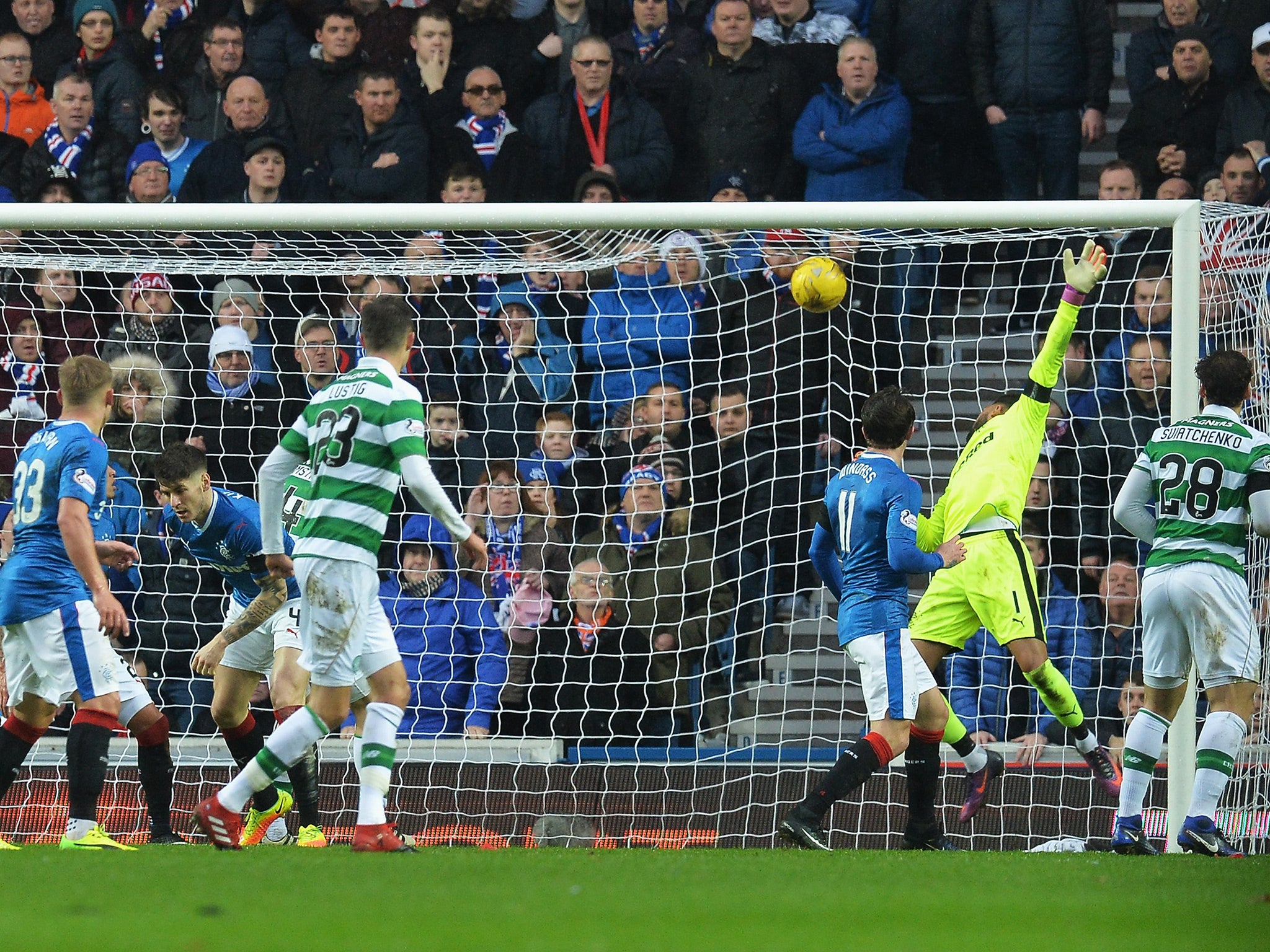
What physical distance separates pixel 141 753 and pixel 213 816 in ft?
6.02

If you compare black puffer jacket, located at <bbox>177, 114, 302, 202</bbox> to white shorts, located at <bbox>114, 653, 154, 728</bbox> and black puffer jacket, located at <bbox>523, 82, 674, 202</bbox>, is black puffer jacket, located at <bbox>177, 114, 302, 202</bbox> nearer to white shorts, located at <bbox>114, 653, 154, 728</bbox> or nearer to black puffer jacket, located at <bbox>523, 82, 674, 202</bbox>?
black puffer jacket, located at <bbox>523, 82, 674, 202</bbox>

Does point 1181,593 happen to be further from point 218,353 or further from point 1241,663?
point 218,353

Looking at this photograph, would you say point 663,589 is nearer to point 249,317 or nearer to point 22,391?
point 249,317

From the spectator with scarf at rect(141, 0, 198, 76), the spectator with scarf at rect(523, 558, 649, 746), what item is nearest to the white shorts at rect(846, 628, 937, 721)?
the spectator with scarf at rect(523, 558, 649, 746)

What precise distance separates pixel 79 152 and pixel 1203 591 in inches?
339

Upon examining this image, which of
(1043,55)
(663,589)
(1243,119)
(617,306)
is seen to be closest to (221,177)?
(617,306)

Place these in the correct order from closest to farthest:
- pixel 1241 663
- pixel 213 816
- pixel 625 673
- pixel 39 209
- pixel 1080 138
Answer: pixel 213 816 → pixel 1241 663 → pixel 39 209 → pixel 625 673 → pixel 1080 138

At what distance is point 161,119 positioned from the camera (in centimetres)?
1145

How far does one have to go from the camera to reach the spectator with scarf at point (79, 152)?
38.1 ft

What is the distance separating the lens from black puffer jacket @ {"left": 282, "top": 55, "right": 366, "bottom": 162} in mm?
11430

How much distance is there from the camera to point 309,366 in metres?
9.75

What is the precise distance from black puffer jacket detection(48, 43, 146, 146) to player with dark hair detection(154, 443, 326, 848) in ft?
16.3

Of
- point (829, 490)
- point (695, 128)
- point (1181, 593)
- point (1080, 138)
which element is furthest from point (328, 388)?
point (1080, 138)

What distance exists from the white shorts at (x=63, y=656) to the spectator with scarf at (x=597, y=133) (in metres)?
5.36
